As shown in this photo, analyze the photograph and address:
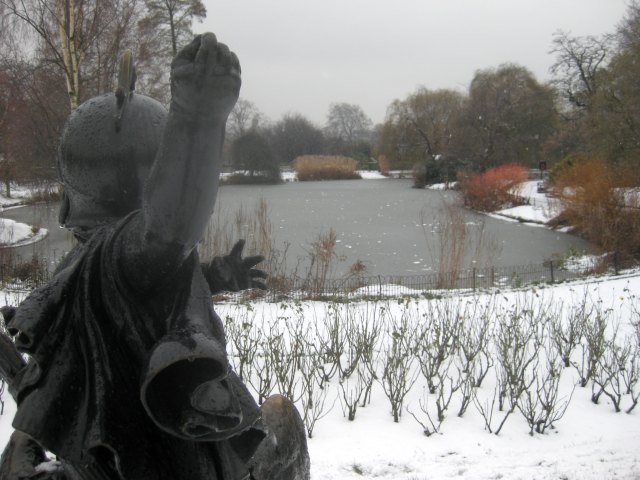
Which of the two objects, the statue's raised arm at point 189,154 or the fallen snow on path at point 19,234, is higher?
the statue's raised arm at point 189,154

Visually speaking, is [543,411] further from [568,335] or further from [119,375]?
[119,375]

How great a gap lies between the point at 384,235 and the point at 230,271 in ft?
57.7

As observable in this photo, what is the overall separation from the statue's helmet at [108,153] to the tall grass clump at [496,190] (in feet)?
94.9

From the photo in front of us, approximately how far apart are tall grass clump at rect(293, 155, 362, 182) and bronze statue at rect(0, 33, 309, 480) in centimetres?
5503

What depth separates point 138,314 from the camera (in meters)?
1.13

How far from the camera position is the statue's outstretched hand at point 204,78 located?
89 centimetres

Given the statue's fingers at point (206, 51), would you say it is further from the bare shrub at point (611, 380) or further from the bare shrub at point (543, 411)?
the bare shrub at point (611, 380)

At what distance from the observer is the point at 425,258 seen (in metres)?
14.6

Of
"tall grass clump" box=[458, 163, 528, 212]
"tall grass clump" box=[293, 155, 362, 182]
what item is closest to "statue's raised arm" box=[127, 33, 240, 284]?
"tall grass clump" box=[458, 163, 528, 212]

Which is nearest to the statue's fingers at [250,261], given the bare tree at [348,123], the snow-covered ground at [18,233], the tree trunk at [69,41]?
the tree trunk at [69,41]

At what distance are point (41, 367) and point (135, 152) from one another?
509 mm

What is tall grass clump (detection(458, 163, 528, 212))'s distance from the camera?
94.6ft

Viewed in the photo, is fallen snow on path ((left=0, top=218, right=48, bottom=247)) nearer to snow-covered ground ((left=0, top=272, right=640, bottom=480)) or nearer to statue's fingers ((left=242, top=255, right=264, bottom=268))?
snow-covered ground ((left=0, top=272, right=640, bottom=480))

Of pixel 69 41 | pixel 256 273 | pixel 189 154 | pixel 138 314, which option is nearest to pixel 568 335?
pixel 256 273
